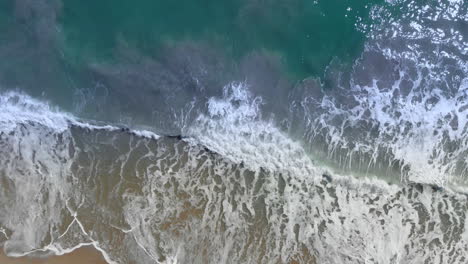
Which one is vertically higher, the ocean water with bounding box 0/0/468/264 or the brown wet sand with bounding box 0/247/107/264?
the ocean water with bounding box 0/0/468/264

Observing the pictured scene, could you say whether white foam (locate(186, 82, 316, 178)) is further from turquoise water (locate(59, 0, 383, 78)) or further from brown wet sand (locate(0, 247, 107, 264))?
brown wet sand (locate(0, 247, 107, 264))

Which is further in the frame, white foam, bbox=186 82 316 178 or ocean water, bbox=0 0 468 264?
white foam, bbox=186 82 316 178

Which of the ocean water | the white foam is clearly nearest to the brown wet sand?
the ocean water

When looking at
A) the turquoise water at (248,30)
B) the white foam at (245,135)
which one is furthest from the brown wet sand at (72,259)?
the turquoise water at (248,30)

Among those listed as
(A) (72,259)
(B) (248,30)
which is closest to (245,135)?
(B) (248,30)

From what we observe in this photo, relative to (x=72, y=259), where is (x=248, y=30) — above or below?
above

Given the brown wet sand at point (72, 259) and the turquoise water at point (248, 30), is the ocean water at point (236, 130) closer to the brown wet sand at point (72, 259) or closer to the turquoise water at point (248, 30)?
the turquoise water at point (248, 30)

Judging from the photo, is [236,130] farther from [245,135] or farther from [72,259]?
[72,259]
